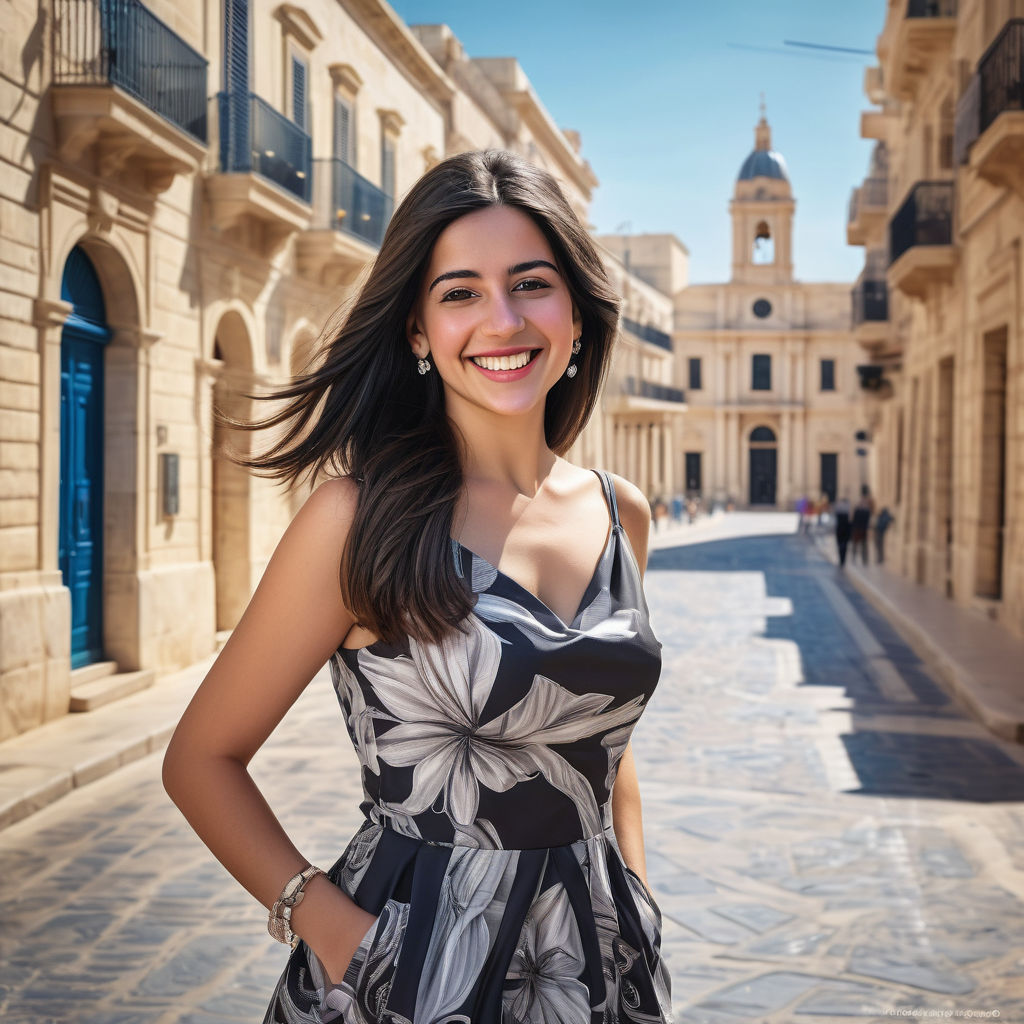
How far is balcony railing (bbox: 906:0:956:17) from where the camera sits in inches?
721

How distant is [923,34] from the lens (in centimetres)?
1838

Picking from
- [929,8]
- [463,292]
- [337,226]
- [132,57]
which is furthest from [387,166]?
[463,292]

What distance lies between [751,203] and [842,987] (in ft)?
206

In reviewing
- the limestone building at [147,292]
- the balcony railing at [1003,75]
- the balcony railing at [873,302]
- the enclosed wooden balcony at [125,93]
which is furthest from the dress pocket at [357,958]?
the balcony railing at [873,302]

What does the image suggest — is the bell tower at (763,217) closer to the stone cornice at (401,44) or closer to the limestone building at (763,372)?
the limestone building at (763,372)

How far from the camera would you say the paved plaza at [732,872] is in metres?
4.51

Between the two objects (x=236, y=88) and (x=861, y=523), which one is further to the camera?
(x=861, y=523)

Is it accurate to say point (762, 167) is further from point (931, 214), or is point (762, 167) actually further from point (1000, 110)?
point (1000, 110)

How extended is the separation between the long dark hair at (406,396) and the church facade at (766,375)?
197 feet

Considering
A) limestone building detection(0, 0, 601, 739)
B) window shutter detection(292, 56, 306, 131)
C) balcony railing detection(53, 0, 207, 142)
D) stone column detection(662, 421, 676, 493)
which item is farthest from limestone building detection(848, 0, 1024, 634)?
stone column detection(662, 421, 676, 493)

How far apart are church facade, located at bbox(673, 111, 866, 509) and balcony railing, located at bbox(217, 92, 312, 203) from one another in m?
49.1

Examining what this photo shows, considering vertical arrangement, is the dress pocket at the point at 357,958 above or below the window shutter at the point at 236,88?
below

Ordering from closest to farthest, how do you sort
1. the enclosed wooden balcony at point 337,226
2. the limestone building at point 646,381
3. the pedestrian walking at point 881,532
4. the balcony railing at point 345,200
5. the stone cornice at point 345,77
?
the enclosed wooden balcony at point 337,226, the balcony railing at point 345,200, the stone cornice at point 345,77, the pedestrian walking at point 881,532, the limestone building at point 646,381

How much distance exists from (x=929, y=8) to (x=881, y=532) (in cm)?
1040
